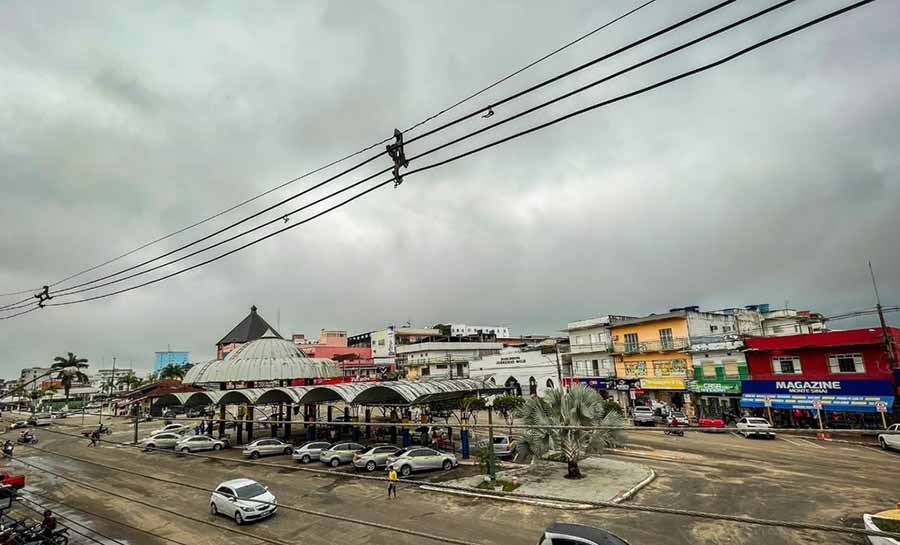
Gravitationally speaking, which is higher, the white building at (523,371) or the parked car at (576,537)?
the white building at (523,371)

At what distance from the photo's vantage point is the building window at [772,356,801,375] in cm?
3816

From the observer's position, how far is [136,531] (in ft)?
61.2

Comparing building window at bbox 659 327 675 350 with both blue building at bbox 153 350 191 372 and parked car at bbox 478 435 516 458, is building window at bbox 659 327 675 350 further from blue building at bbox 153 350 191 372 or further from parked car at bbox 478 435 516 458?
blue building at bbox 153 350 191 372

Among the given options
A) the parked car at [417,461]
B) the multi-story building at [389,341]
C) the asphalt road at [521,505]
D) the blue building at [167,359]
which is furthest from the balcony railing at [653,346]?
the blue building at [167,359]

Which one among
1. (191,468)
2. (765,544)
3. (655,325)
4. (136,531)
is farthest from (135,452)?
(655,325)

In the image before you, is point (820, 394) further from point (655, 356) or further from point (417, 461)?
point (417, 461)

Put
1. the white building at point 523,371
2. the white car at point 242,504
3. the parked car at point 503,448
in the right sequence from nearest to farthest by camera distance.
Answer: the white car at point 242,504 < the parked car at point 503,448 < the white building at point 523,371

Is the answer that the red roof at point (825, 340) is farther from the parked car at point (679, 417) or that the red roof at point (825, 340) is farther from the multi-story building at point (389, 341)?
the multi-story building at point (389, 341)

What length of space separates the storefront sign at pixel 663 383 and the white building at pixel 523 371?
1024 centimetres

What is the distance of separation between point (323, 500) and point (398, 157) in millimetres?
18852

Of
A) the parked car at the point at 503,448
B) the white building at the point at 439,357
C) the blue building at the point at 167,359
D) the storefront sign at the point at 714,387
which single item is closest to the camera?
the parked car at the point at 503,448

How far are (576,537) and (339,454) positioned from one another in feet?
66.6

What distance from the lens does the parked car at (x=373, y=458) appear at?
28.0 metres

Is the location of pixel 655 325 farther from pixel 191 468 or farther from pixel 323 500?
pixel 191 468
